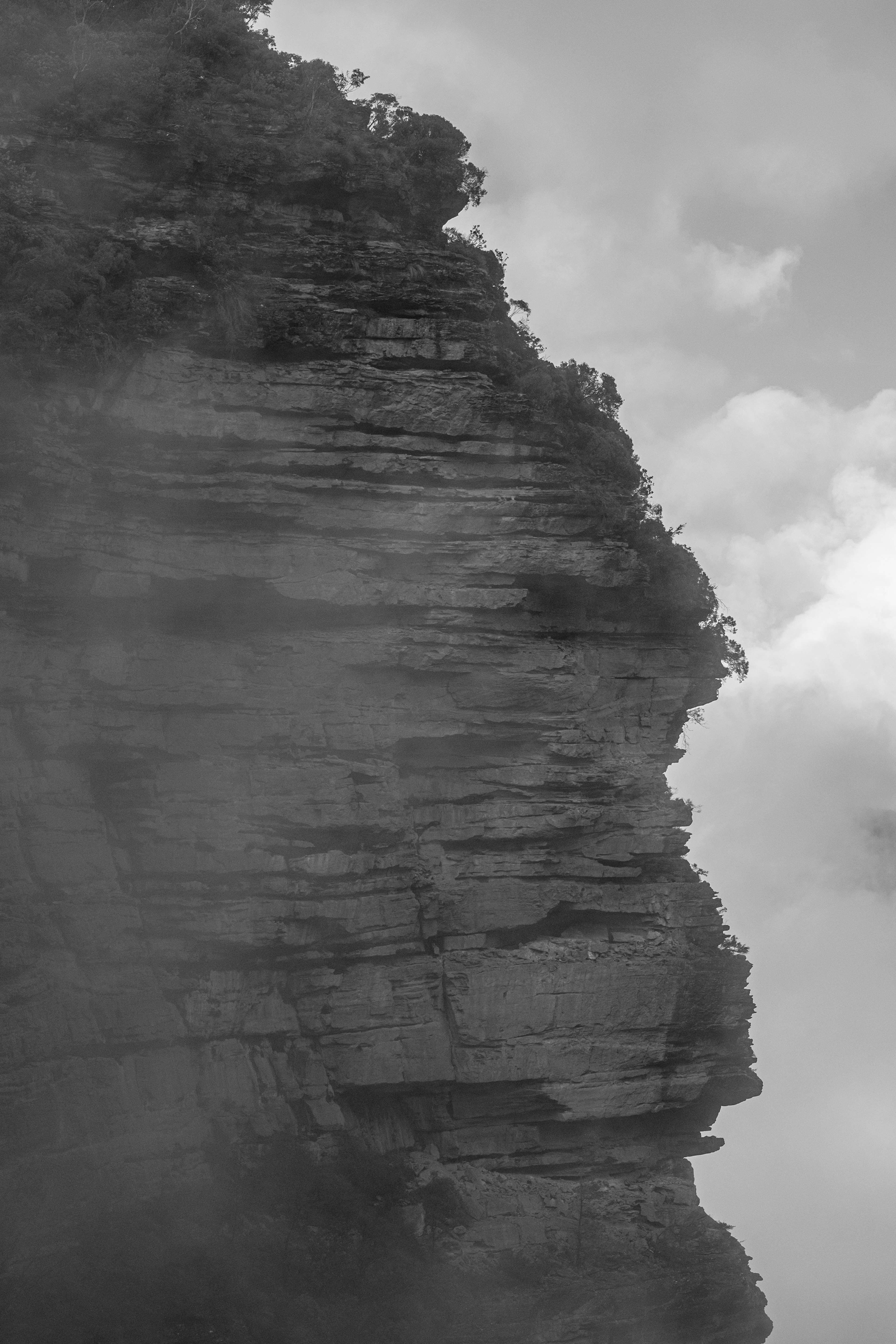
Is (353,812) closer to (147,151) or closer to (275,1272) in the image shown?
(275,1272)

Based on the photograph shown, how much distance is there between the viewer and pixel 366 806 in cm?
2842

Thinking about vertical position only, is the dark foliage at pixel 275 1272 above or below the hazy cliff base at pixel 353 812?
below

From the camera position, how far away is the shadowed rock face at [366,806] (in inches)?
1071

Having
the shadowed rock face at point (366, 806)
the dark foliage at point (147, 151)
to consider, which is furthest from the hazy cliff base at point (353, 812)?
the dark foliage at point (147, 151)

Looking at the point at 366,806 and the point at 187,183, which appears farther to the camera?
the point at 187,183

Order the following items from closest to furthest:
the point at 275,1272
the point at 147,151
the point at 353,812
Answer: the point at 275,1272
the point at 353,812
the point at 147,151

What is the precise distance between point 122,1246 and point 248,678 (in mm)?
11430

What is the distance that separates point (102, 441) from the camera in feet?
92.8

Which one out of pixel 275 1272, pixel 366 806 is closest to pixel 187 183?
pixel 366 806

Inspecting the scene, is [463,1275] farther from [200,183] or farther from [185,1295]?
[200,183]

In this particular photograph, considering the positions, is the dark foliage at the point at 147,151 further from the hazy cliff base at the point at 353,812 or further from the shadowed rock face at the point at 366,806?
the hazy cliff base at the point at 353,812

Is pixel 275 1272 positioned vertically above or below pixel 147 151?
below

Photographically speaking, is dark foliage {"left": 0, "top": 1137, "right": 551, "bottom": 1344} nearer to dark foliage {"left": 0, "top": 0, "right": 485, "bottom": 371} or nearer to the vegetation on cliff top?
the vegetation on cliff top

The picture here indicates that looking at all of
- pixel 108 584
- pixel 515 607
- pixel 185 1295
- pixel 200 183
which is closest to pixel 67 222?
pixel 200 183
